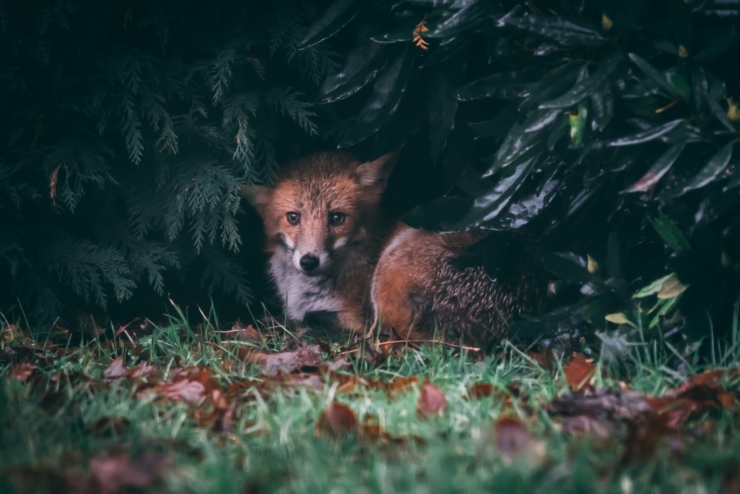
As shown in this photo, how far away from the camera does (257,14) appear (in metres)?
3.92

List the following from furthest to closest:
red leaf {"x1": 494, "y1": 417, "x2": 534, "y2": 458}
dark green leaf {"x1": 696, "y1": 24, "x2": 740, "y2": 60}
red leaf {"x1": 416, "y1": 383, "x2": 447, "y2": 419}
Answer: dark green leaf {"x1": 696, "y1": 24, "x2": 740, "y2": 60} < red leaf {"x1": 416, "y1": 383, "x2": 447, "y2": 419} < red leaf {"x1": 494, "y1": 417, "x2": 534, "y2": 458}

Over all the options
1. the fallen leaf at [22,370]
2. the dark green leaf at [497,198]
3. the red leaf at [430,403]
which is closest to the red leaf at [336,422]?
the red leaf at [430,403]

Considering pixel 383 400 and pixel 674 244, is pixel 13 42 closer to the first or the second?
pixel 383 400

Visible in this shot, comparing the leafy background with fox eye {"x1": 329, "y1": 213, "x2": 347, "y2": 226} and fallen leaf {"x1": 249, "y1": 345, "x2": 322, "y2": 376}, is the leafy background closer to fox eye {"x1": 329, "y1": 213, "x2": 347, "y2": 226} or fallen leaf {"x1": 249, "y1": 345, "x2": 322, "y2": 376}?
fox eye {"x1": 329, "y1": 213, "x2": 347, "y2": 226}

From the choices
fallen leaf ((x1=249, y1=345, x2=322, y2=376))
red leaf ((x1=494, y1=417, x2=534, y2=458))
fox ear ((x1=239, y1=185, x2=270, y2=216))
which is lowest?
fallen leaf ((x1=249, y1=345, x2=322, y2=376))

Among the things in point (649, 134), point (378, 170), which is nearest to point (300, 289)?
point (378, 170)

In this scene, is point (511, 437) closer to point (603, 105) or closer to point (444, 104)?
point (603, 105)

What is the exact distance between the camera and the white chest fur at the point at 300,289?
14.7ft

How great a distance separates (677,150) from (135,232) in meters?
3.38

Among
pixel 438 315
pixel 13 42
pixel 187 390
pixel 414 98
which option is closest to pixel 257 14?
pixel 414 98

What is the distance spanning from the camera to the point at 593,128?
8.67 ft

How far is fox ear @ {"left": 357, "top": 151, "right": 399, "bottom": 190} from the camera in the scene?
432 centimetres

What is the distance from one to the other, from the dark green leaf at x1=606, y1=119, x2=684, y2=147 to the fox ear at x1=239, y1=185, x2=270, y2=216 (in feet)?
8.47

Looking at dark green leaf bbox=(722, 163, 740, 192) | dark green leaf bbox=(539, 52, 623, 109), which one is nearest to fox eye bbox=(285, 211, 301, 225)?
dark green leaf bbox=(539, 52, 623, 109)
